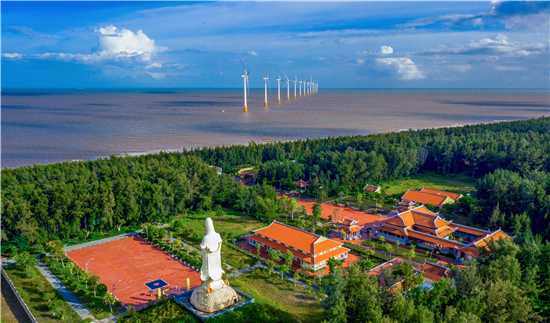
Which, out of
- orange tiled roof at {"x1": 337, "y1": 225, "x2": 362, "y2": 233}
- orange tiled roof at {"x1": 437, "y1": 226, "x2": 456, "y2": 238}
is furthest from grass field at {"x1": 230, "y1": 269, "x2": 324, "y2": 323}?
orange tiled roof at {"x1": 437, "y1": 226, "x2": 456, "y2": 238}

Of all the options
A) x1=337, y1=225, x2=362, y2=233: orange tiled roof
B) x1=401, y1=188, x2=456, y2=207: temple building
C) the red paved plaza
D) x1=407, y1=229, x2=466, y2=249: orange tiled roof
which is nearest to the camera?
the red paved plaza

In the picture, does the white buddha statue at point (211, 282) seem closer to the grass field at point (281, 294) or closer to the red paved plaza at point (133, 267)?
the grass field at point (281, 294)

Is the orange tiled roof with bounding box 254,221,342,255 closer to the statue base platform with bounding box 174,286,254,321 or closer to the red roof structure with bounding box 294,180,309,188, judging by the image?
the statue base platform with bounding box 174,286,254,321

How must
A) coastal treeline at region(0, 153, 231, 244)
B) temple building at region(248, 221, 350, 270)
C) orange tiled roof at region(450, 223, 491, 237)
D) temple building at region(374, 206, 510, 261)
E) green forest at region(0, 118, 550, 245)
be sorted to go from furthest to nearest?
green forest at region(0, 118, 550, 245)
orange tiled roof at region(450, 223, 491, 237)
coastal treeline at region(0, 153, 231, 244)
temple building at region(374, 206, 510, 261)
temple building at region(248, 221, 350, 270)

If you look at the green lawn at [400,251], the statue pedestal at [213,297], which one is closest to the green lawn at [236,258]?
the statue pedestal at [213,297]

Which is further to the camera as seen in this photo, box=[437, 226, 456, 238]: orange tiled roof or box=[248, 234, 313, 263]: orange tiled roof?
box=[437, 226, 456, 238]: orange tiled roof

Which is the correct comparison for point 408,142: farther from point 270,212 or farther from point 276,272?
point 276,272
